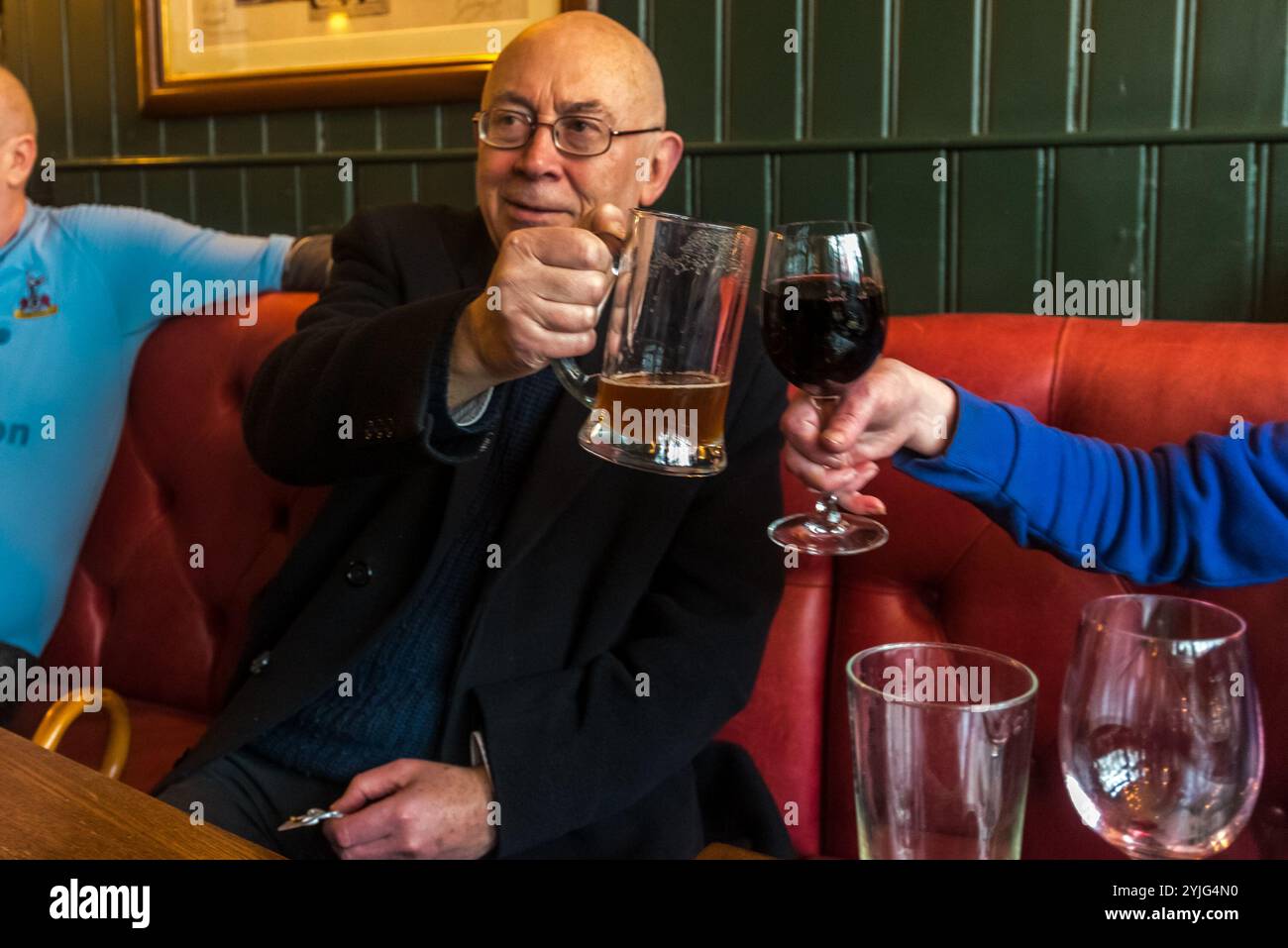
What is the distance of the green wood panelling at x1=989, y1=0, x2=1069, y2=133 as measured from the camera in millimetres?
1663

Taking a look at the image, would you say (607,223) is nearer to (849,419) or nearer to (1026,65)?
(849,419)

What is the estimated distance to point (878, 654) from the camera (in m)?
0.60

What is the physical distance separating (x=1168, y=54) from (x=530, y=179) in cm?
90

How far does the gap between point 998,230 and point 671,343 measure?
3.31ft

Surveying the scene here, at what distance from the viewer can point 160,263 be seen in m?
1.86

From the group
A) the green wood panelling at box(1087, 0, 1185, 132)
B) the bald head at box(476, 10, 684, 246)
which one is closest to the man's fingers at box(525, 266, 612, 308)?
the bald head at box(476, 10, 684, 246)

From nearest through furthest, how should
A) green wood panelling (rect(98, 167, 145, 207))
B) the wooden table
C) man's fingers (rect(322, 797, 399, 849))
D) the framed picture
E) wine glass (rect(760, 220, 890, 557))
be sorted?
the wooden table
wine glass (rect(760, 220, 890, 557))
man's fingers (rect(322, 797, 399, 849))
the framed picture
green wood panelling (rect(98, 167, 145, 207))

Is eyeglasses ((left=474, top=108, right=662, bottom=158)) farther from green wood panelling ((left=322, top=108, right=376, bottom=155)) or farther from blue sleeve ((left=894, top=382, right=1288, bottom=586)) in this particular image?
green wood panelling ((left=322, top=108, right=376, bottom=155))

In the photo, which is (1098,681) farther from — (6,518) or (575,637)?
(6,518)

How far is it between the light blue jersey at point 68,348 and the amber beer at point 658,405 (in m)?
1.10

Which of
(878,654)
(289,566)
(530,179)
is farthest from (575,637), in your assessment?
(878,654)

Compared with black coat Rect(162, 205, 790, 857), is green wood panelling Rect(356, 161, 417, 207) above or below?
above

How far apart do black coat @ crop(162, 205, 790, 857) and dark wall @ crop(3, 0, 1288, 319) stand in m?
0.57

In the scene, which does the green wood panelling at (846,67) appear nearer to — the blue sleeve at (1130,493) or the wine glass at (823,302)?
the blue sleeve at (1130,493)
